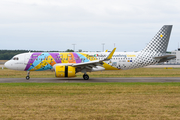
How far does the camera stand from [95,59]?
91.7 ft

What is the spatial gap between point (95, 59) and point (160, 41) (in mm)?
8404

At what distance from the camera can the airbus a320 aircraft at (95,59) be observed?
27.3 meters

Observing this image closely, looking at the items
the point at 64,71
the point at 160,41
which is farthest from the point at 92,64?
the point at 160,41

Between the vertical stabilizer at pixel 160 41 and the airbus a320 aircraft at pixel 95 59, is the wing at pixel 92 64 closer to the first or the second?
the airbus a320 aircraft at pixel 95 59

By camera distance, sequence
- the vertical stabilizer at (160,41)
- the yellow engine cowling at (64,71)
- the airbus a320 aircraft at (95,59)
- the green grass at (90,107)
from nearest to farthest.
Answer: the green grass at (90,107) → the yellow engine cowling at (64,71) → the airbus a320 aircraft at (95,59) → the vertical stabilizer at (160,41)

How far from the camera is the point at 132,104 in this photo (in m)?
12.5

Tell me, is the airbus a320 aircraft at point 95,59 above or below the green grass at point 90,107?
above

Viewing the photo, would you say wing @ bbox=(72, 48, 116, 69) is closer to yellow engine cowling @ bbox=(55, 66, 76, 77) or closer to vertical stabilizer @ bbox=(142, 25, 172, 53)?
yellow engine cowling @ bbox=(55, 66, 76, 77)

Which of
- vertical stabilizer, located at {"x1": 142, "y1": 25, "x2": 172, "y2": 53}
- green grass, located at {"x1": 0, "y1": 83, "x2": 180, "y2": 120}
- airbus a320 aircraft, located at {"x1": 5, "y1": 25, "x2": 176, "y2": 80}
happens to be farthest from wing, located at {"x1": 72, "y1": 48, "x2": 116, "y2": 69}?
green grass, located at {"x1": 0, "y1": 83, "x2": 180, "y2": 120}

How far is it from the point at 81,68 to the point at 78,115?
55.2 ft

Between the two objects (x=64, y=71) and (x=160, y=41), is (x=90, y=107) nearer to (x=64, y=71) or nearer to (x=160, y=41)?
(x=64, y=71)

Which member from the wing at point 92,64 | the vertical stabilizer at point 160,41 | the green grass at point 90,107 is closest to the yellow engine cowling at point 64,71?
the wing at point 92,64

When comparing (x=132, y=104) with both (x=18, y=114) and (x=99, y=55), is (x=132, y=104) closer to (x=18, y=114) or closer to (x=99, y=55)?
(x=18, y=114)

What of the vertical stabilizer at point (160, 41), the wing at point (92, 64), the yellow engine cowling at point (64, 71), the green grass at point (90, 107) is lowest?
the green grass at point (90, 107)
